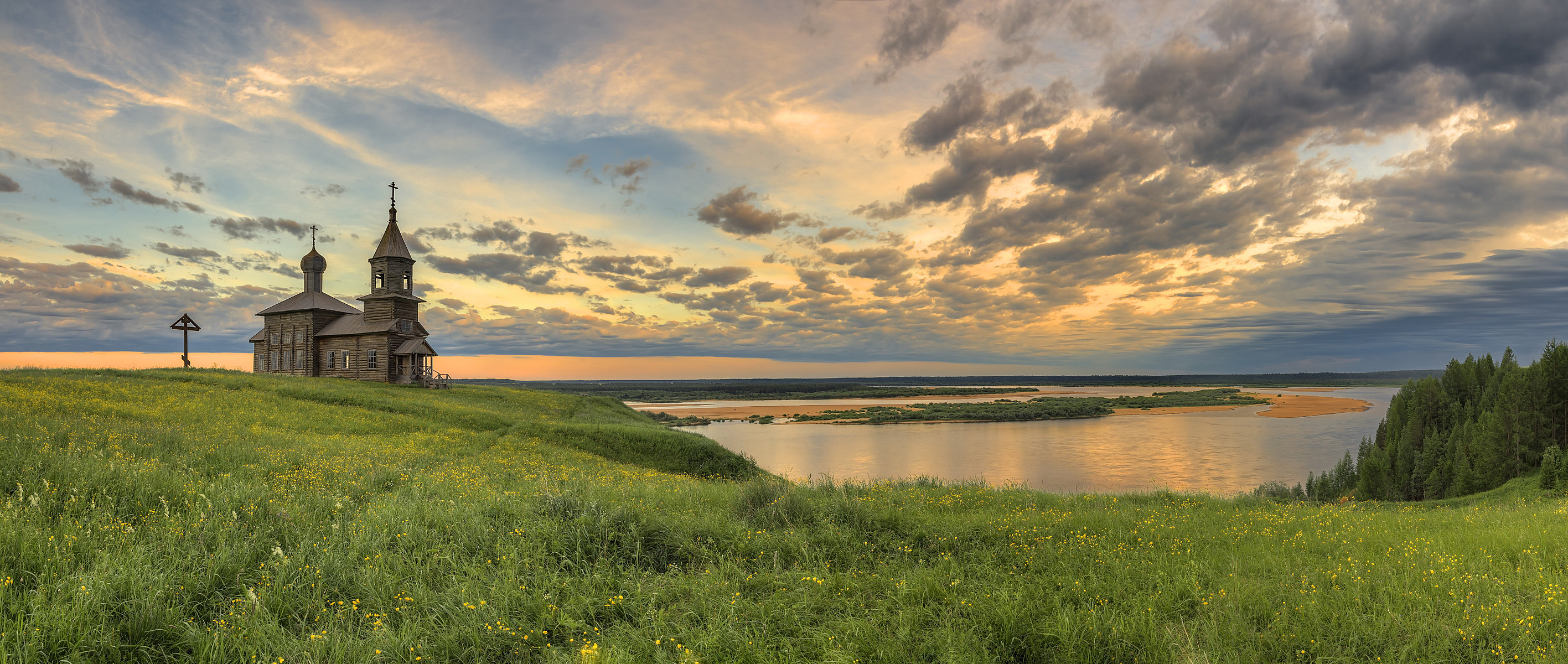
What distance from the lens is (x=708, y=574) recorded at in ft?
21.2

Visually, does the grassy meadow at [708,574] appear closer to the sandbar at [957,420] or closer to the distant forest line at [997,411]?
the distant forest line at [997,411]

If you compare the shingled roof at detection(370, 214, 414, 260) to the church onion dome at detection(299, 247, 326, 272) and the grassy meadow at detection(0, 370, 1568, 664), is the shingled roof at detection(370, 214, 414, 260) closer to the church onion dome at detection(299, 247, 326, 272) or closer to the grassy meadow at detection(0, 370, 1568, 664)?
the church onion dome at detection(299, 247, 326, 272)

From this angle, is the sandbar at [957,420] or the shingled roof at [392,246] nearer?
the shingled roof at [392,246]

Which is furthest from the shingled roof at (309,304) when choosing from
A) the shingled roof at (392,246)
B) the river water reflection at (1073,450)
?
the river water reflection at (1073,450)

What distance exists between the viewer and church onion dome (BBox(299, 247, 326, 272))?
54125 millimetres

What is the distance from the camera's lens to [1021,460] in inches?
1909

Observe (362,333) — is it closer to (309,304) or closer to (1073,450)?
(309,304)

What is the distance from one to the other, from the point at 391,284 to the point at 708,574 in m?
52.7

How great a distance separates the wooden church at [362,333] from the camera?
47.6m

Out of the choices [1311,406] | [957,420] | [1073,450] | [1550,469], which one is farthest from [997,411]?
[1311,406]

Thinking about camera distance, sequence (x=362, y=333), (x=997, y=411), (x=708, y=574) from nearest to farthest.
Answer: (x=708, y=574) → (x=362, y=333) → (x=997, y=411)

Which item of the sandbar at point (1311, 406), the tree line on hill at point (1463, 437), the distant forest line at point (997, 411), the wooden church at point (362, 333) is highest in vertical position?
the wooden church at point (362, 333)

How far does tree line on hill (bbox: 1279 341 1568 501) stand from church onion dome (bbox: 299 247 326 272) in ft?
230

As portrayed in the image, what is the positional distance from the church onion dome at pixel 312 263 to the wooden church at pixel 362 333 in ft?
0.16
